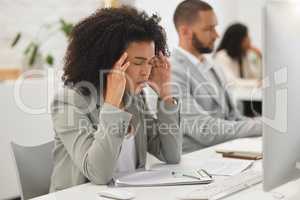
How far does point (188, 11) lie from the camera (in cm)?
174

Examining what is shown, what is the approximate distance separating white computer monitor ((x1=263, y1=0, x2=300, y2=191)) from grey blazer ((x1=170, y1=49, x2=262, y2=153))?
2.47 ft

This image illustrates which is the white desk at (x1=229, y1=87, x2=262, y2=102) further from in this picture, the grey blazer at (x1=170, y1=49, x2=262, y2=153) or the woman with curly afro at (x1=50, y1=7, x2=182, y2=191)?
the woman with curly afro at (x1=50, y1=7, x2=182, y2=191)

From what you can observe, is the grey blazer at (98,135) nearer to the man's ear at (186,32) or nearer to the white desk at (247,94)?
the man's ear at (186,32)

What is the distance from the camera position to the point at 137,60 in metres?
1.43

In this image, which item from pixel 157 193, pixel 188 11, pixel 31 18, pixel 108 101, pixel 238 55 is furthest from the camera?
pixel 238 55

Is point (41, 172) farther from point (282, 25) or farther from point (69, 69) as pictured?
point (282, 25)

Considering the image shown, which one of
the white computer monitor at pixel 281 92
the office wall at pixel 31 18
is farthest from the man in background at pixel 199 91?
the office wall at pixel 31 18

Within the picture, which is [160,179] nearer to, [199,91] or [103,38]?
[103,38]

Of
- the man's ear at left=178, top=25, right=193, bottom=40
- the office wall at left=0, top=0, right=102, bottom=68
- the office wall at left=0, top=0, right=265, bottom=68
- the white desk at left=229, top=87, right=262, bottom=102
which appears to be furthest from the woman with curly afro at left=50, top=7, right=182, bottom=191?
the white desk at left=229, top=87, right=262, bottom=102

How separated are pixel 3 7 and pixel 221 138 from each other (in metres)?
2.00

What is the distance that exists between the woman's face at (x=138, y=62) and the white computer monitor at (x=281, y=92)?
476mm

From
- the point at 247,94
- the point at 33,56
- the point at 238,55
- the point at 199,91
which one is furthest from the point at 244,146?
the point at 238,55

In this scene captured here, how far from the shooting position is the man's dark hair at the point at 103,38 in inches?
56.7

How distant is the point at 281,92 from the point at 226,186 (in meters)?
0.31
